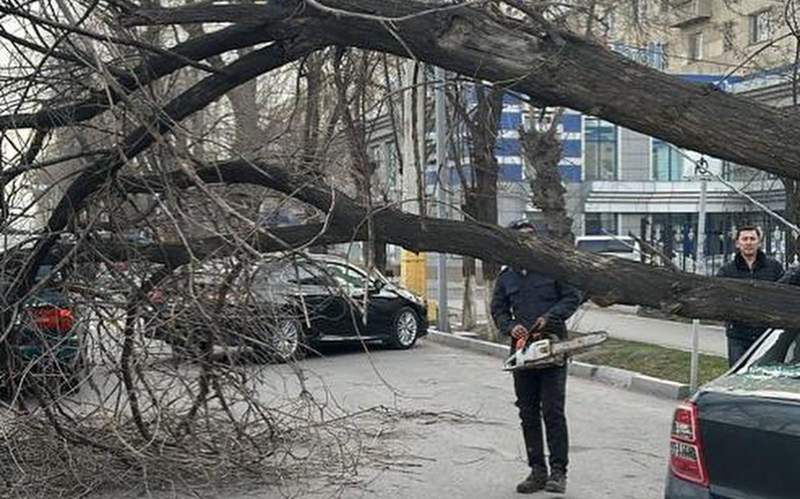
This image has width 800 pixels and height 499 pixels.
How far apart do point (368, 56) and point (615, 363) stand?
23.6 feet

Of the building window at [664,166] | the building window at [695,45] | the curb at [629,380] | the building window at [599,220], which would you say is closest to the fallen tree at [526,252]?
the curb at [629,380]

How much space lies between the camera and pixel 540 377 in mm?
6625

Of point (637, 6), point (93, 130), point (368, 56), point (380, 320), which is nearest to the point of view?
point (93, 130)

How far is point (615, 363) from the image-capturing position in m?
13.3

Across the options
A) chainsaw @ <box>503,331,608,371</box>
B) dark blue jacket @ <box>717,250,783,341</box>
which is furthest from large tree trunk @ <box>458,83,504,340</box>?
chainsaw @ <box>503,331,608,371</box>

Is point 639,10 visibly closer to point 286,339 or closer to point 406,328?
point 406,328

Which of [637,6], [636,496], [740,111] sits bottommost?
[636,496]

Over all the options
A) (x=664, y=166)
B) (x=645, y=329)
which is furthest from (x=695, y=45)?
(x=645, y=329)

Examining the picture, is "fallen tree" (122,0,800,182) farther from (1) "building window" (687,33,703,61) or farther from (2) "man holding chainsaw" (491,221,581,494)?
(1) "building window" (687,33,703,61)

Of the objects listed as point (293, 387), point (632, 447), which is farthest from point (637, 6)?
point (293, 387)

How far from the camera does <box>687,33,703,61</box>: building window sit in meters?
47.6

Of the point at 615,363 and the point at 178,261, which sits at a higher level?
the point at 178,261

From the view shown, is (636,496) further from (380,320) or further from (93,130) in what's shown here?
(380,320)

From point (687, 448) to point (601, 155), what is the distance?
43.9 m
